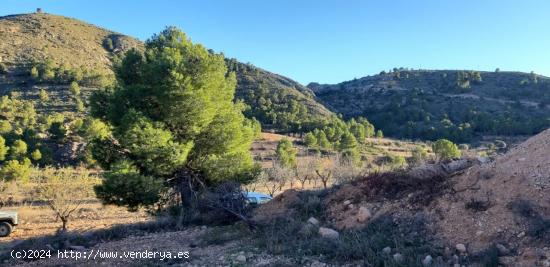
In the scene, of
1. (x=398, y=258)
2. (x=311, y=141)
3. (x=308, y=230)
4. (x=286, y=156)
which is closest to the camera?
(x=398, y=258)

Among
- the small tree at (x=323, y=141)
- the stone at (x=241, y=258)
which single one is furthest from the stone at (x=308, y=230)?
the small tree at (x=323, y=141)

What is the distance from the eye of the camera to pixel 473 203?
7.55m

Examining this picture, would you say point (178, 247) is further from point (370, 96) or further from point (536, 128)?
point (370, 96)

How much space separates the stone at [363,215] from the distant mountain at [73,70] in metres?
45.5

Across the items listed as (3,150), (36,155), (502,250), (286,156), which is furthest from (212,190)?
(36,155)

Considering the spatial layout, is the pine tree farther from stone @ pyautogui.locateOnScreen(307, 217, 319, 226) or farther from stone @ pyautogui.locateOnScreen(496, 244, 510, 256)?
stone @ pyautogui.locateOnScreen(496, 244, 510, 256)

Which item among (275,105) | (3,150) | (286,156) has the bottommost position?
(286,156)

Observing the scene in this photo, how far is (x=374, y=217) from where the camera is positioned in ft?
28.1

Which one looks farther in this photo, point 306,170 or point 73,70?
point 73,70

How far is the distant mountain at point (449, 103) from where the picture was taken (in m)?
60.3

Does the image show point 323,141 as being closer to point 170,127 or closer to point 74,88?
point 74,88

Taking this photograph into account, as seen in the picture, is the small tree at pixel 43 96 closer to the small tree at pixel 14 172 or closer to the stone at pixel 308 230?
the small tree at pixel 14 172

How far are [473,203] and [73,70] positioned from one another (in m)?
59.2

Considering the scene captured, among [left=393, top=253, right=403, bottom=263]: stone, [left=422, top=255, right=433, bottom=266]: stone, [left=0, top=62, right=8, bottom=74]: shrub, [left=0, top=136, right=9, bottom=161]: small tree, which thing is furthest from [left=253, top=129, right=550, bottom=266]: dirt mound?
[left=0, top=62, right=8, bottom=74]: shrub
